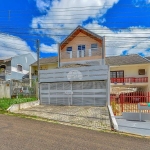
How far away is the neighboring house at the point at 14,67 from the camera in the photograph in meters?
30.1

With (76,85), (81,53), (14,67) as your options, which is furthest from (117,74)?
(14,67)

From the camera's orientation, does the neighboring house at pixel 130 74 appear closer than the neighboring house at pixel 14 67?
Yes

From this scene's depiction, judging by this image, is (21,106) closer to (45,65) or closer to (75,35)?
(75,35)

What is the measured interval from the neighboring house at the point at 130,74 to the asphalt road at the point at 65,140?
16595 mm

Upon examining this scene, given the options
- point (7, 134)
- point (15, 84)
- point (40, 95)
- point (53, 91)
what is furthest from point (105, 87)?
point (15, 84)

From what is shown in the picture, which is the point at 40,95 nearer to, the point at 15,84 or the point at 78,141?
the point at 15,84

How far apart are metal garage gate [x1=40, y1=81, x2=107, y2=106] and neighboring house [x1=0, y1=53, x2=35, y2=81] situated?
57.9 ft

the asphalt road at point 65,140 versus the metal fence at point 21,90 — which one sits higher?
the metal fence at point 21,90

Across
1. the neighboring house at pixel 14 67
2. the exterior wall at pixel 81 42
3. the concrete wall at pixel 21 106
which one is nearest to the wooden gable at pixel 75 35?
the exterior wall at pixel 81 42

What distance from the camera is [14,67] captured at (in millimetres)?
31906

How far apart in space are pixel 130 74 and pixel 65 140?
20384 mm

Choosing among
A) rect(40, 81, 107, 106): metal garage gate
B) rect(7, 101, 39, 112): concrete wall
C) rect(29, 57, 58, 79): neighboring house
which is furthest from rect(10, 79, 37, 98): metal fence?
rect(29, 57, 58, 79): neighboring house

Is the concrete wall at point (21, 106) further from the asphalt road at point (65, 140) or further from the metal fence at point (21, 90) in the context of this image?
the asphalt road at point (65, 140)

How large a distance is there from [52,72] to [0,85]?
6.47m
